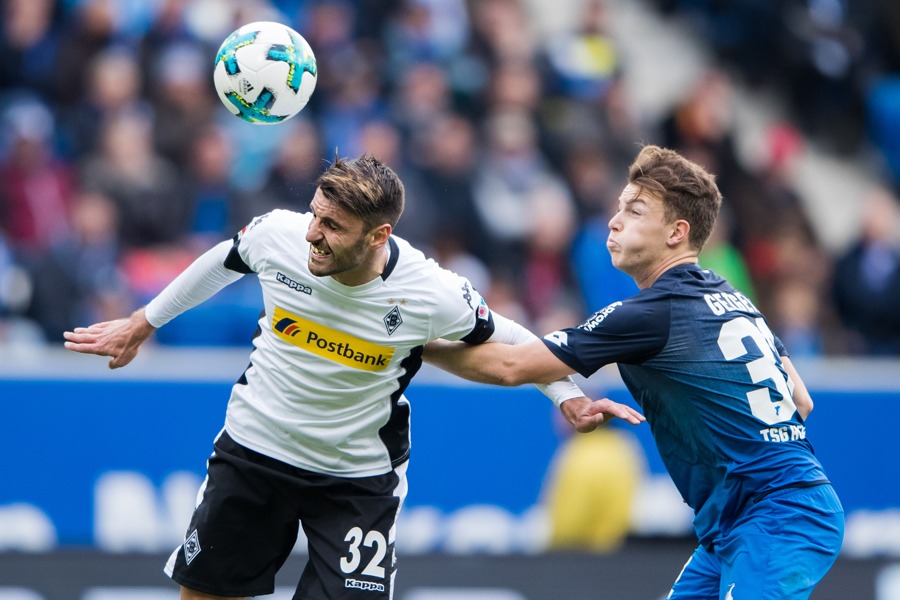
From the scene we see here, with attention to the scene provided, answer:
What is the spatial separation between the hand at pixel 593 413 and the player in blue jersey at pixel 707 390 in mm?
149

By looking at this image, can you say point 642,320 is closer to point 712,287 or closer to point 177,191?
point 712,287

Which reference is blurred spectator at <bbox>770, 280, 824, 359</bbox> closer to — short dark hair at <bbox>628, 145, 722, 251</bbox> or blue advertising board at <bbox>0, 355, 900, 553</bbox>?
blue advertising board at <bbox>0, 355, 900, 553</bbox>

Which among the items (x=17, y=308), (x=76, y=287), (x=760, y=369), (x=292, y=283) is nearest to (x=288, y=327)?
(x=292, y=283)

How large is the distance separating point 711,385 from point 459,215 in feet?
21.1

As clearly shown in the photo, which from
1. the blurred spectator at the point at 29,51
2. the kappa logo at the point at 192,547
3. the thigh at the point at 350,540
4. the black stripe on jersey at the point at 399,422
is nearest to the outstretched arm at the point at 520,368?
the black stripe on jersey at the point at 399,422

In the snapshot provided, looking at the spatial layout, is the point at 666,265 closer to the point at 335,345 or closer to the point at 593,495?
the point at 335,345

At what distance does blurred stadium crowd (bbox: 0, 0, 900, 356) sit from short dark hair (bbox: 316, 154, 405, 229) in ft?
16.0

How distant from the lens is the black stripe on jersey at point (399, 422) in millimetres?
5590

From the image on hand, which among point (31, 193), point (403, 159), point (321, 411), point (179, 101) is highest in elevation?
point (403, 159)

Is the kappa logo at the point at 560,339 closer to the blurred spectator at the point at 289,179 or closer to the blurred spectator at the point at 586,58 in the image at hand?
the blurred spectator at the point at 289,179

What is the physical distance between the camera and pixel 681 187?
5.23m

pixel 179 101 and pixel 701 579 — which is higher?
pixel 179 101

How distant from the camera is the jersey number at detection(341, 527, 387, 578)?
5.42 metres

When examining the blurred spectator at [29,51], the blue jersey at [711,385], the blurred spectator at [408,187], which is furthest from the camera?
the blurred spectator at [29,51]
